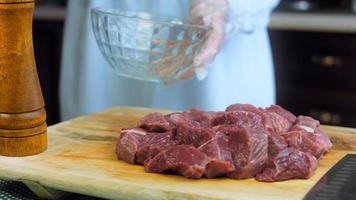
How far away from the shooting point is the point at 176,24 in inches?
47.3

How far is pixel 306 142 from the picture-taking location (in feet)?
3.29

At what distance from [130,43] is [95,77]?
1.82 feet

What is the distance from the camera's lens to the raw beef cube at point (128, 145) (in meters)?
0.99

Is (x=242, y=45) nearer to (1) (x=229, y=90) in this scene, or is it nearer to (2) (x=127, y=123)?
(1) (x=229, y=90)

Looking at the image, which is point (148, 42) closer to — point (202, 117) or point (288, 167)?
point (202, 117)

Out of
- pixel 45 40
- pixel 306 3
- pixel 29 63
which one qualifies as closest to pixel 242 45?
pixel 29 63

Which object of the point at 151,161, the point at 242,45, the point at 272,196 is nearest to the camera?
the point at 272,196

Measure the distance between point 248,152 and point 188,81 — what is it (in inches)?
28.2

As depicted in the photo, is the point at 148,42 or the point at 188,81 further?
the point at 188,81

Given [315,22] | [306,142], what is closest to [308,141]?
[306,142]

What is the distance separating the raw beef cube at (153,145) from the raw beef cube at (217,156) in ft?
0.22

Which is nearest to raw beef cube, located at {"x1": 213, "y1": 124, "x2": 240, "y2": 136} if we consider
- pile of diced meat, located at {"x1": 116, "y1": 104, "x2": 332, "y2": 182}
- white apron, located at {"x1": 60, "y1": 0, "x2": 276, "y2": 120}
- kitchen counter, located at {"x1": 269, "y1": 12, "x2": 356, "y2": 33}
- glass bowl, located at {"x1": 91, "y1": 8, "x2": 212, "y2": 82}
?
pile of diced meat, located at {"x1": 116, "y1": 104, "x2": 332, "y2": 182}

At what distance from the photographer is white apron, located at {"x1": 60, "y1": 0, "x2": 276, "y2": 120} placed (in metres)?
1.60

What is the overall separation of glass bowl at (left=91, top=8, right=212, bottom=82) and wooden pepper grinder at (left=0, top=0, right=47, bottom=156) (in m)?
0.25
